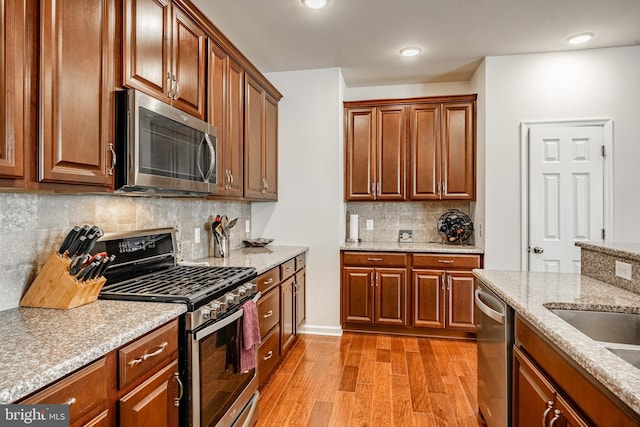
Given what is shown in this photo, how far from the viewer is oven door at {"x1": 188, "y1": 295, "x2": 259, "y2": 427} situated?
147 centimetres

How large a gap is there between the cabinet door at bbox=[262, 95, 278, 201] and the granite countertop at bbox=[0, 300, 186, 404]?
80.9 inches

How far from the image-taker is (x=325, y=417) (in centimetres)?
218

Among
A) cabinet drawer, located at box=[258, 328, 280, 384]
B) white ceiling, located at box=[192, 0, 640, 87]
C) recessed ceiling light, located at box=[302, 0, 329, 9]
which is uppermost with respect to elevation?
white ceiling, located at box=[192, 0, 640, 87]

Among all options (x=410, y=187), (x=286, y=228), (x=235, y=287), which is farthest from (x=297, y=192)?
(x=235, y=287)

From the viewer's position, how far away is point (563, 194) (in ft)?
10.5

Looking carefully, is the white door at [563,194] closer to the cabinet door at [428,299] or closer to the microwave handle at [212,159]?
the cabinet door at [428,299]

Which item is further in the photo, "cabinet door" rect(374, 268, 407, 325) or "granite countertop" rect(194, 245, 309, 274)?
"cabinet door" rect(374, 268, 407, 325)

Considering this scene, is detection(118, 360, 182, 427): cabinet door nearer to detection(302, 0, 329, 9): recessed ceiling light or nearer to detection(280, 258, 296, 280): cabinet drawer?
detection(280, 258, 296, 280): cabinet drawer

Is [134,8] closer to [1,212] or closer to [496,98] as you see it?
[1,212]

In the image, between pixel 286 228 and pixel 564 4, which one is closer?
pixel 564 4

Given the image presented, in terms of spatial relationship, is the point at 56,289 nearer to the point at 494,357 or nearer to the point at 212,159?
the point at 212,159

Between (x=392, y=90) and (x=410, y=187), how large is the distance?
48.8 inches

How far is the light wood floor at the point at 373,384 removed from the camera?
7.14 ft

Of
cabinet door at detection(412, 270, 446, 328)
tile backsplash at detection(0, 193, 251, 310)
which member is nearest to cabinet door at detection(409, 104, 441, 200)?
cabinet door at detection(412, 270, 446, 328)
